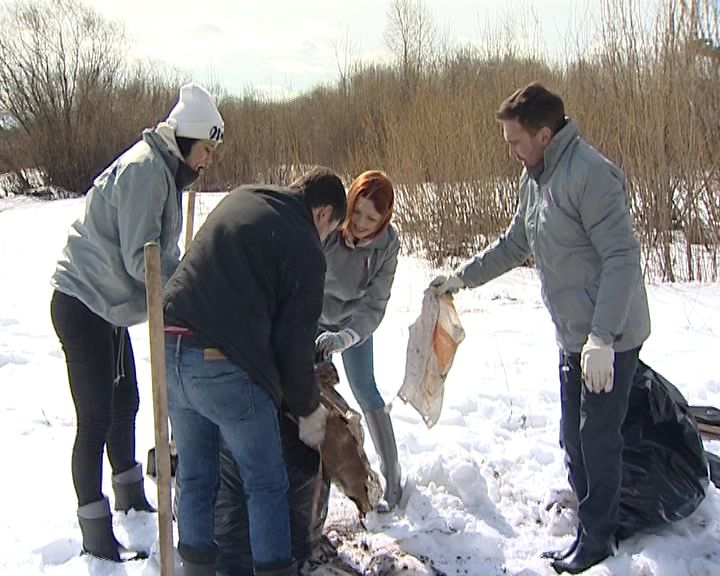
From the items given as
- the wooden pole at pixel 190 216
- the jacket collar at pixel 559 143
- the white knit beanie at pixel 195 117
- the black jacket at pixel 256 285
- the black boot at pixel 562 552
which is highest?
the white knit beanie at pixel 195 117

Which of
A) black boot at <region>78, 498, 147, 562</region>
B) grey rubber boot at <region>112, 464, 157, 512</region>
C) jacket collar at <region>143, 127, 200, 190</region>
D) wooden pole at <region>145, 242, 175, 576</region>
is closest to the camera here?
wooden pole at <region>145, 242, 175, 576</region>

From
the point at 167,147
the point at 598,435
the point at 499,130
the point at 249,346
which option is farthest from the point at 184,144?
the point at 499,130

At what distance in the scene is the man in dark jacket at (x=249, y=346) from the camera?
81.0 inches

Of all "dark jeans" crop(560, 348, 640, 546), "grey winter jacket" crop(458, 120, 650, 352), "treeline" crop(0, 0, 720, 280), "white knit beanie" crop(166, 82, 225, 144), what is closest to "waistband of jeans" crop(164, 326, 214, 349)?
"white knit beanie" crop(166, 82, 225, 144)

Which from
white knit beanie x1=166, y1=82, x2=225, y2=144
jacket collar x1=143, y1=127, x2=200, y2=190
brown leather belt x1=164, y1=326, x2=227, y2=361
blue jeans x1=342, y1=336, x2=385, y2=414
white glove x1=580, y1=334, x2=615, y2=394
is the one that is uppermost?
white knit beanie x1=166, y1=82, x2=225, y2=144

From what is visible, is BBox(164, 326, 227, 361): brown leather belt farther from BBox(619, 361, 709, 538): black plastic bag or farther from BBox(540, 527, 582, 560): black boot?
BBox(619, 361, 709, 538): black plastic bag

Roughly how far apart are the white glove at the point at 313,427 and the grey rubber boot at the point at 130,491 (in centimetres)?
96

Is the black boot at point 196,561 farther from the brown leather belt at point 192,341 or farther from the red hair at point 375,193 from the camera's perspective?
the red hair at point 375,193

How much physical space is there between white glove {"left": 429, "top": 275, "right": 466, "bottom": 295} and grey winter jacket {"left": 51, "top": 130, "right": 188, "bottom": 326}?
1.17m

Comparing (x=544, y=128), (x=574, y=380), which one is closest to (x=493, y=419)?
(x=574, y=380)

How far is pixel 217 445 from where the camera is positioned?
232 cm

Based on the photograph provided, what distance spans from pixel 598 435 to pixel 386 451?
104 centimetres

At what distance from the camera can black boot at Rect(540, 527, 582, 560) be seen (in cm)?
262

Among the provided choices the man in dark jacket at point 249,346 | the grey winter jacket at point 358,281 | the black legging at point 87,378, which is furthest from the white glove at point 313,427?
the black legging at point 87,378
